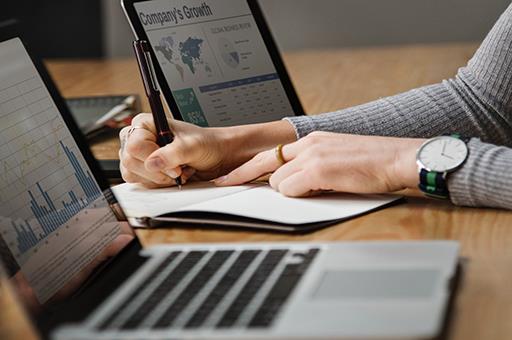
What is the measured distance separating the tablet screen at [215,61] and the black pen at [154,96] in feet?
0.37

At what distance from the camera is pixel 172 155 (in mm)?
1267

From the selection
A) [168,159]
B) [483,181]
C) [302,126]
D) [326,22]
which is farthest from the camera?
[326,22]

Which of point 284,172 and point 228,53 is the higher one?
point 228,53

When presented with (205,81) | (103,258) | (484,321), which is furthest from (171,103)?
(484,321)

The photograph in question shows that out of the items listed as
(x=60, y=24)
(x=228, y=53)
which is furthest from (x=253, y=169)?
(x=60, y=24)

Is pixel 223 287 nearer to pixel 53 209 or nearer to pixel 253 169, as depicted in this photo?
pixel 53 209

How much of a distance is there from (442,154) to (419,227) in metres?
0.12

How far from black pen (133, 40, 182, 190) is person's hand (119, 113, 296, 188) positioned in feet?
0.04

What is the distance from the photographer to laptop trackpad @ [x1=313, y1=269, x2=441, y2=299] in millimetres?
814

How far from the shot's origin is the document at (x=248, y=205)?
1.14 meters

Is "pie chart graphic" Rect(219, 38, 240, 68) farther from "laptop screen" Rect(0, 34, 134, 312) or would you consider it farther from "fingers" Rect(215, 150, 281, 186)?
"laptop screen" Rect(0, 34, 134, 312)

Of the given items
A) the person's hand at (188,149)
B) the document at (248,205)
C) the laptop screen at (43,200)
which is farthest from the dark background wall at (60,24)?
the laptop screen at (43,200)

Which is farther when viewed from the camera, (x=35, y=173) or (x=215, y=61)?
(x=215, y=61)

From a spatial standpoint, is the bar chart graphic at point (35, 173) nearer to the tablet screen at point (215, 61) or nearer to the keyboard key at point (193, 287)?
the keyboard key at point (193, 287)
